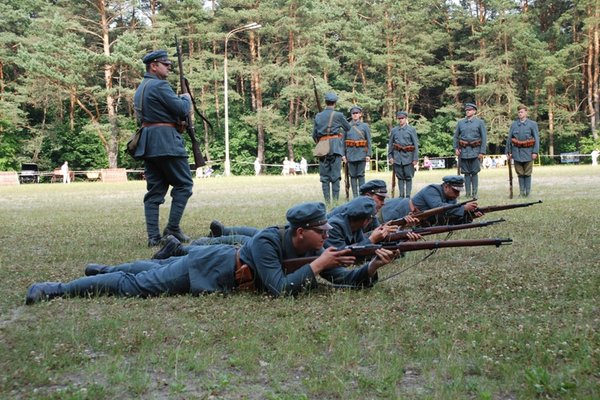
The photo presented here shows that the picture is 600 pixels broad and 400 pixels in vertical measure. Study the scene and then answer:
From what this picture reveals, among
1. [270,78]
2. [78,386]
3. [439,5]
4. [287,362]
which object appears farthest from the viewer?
[439,5]

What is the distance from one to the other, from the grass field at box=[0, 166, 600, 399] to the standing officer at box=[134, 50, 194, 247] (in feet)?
5.64

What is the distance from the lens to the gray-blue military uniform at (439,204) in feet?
24.0

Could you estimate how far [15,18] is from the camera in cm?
4600

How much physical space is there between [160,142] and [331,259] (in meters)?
3.56

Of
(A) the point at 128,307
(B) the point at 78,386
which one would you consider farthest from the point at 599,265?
(B) the point at 78,386

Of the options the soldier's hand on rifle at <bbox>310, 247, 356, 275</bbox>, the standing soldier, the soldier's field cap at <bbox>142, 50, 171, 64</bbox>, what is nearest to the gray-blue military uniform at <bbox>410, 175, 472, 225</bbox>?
the soldier's hand on rifle at <bbox>310, 247, 356, 275</bbox>

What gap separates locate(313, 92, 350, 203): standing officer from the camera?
13.1 m

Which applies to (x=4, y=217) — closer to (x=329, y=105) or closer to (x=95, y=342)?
(x=329, y=105)

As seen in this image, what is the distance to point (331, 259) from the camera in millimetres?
4621

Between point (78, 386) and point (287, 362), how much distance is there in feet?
3.55

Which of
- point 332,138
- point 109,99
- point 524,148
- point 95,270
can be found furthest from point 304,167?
point 95,270

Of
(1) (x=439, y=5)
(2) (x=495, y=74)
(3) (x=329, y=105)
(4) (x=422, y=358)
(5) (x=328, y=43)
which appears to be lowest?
(4) (x=422, y=358)

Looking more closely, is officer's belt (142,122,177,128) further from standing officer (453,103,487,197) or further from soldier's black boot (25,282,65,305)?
standing officer (453,103,487,197)

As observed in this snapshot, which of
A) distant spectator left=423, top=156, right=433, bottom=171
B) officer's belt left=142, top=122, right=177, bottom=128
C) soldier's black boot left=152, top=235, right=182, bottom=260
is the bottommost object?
soldier's black boot left=152, top=235, right=182, bottom=260
